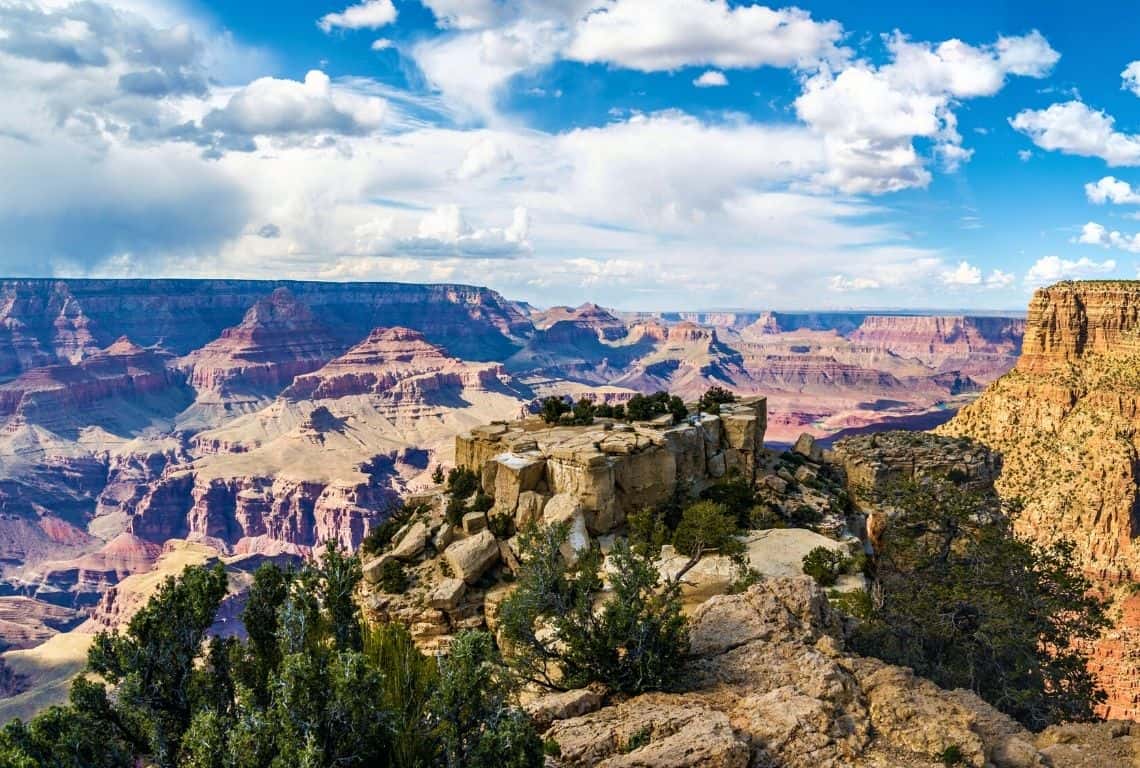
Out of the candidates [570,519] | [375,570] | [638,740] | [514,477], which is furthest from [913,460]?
[638,740]

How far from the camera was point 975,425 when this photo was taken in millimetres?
81750

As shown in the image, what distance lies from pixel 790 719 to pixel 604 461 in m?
17.1

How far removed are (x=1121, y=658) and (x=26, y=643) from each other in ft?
538

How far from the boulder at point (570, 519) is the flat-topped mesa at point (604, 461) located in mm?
138

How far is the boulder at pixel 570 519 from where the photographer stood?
Result: 27.9m

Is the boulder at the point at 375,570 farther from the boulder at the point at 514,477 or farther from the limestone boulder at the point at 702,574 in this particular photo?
the limestone boulder at the point at 702,574

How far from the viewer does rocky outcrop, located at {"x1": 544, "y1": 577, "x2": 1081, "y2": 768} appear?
13.2 metres

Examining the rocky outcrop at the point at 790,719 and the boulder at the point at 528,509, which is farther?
the boulder at the point at 528,509

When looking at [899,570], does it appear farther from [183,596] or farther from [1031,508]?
[1031,508]

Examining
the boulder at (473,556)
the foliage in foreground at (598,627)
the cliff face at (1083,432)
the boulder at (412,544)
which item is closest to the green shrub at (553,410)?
the boulder at (412,544)

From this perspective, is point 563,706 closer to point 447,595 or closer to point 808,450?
point 447,595

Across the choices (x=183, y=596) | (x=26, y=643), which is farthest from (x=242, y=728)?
(x=26, y=643)

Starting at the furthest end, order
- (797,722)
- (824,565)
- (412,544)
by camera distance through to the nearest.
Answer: (412,544), (824,565), (797,722)

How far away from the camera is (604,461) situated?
101ft
